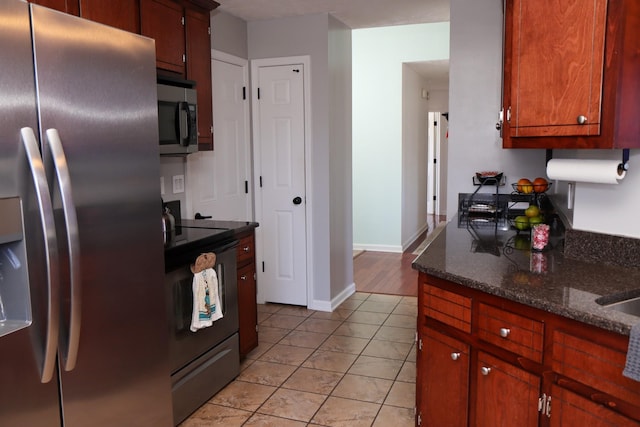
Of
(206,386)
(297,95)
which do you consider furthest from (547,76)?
(297,95)

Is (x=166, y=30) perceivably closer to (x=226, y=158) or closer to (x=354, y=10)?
(x=226, y=158)

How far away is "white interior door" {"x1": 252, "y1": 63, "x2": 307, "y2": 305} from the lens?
4426 mm

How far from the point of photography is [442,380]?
217 cm

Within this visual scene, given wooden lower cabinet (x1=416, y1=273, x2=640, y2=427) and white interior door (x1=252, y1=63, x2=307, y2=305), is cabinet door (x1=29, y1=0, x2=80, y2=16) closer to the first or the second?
wooden lower cabinet (x1=416, y1=273, x2=640, y2=427)

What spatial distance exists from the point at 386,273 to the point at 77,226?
4.39m

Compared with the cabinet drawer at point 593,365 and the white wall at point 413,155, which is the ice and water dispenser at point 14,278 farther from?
the white wall at point 413,155

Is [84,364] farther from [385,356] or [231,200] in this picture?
[231,200]

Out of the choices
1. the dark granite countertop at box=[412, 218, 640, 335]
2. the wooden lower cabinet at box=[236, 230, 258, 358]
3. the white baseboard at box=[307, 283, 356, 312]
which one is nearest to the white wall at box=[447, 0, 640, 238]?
the dark granite countertop at box=[412, 218, 640, 335]

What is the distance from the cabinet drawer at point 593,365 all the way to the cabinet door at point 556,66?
31.6 inches

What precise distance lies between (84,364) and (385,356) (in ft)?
7.06

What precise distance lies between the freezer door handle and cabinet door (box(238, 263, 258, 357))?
5.12ft

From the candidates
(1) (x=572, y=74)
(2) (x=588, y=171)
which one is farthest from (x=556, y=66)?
(2) (x=588, y=171)

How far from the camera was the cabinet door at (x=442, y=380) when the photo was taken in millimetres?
2066

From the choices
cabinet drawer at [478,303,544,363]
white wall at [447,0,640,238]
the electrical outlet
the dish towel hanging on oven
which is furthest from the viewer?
the electrical outlet
